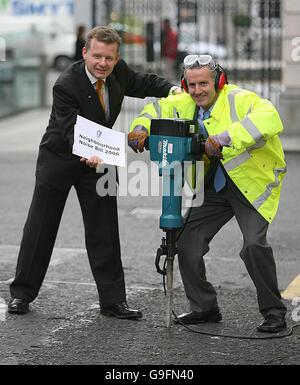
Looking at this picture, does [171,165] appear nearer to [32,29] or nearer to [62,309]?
[62,309]

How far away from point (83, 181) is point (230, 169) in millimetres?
1040

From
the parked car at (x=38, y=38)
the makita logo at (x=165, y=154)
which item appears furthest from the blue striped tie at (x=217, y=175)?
the parked car at (x=38, y=38)

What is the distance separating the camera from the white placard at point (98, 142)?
6.46 metres

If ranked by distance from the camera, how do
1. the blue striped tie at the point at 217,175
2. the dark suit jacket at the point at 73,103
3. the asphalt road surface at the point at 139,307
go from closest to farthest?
the asphalt road surface at the point at 139,307
the blue striped tie at the point at 217,175
the dark suit jacket at the point at 73,103

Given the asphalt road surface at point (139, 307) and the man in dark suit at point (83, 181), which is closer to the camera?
the asphalt road surface at point (139, 307)

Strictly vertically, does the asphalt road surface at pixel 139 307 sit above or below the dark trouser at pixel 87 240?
below

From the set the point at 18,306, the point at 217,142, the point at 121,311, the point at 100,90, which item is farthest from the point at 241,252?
the point at 18,306

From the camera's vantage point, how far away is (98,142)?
653cm

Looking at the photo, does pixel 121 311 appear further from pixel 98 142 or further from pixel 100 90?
pixel 100 90

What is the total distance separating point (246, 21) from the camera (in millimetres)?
21359

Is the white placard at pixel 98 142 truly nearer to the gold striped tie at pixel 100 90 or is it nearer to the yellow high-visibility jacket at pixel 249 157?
the yellow high-visibility jacket at pixel 249 157

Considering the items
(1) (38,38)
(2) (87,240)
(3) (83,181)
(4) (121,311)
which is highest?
(3) (83,181)

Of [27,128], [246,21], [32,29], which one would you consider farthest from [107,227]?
[32,29]

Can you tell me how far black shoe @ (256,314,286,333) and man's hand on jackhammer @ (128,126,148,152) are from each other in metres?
1.36
